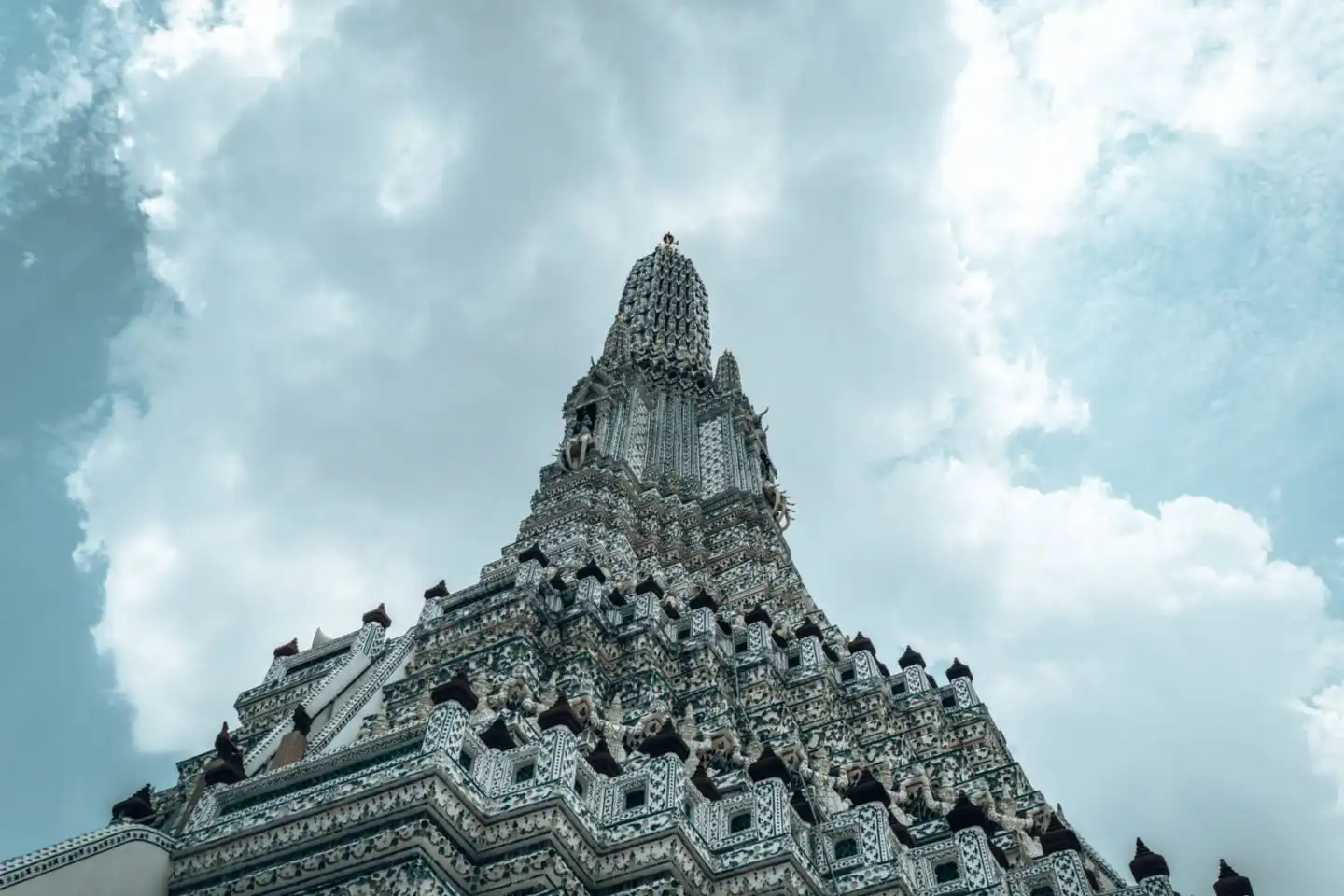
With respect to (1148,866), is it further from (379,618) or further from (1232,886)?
(379,618)

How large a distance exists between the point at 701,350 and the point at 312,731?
A: 22772mm

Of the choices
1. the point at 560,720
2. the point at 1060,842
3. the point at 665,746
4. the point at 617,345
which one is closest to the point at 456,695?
the point at 560,720

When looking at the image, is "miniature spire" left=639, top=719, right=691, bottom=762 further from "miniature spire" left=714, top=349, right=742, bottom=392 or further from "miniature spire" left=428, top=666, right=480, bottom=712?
"miniature spire" left=714, top=349, right=742, bottom=392

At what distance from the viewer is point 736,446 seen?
32.4 m

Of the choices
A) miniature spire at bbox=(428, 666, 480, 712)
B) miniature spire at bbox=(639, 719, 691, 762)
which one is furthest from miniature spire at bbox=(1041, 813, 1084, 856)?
miniature spire at bbox=(428, 666, 480, 712)

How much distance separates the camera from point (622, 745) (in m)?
17.0

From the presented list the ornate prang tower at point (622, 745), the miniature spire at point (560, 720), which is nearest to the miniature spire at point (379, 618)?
the ornate prang tower at point (622, 745)

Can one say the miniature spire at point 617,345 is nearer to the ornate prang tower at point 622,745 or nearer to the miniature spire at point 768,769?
the ornate prang tower at point 622,745

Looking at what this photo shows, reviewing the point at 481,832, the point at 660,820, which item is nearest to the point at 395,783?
the point at 481,832

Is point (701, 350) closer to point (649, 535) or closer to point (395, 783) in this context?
point (649, 535)

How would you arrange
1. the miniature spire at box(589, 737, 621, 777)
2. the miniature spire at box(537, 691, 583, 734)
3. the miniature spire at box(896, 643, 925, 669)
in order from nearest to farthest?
1. the miniature spire at box(537, 691, 583, 734)
2. the miniature spire at box(589, 737, 621, 777)
3. the miniature spire at box(896, 643, 925, 669)

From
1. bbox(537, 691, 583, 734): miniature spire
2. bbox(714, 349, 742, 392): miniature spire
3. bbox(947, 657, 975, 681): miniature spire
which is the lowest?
bbox(537, 691, 583, 734): miniature spire

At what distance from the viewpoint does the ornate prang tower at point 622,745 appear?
10.7 metres

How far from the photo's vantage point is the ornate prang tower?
1068 cm
